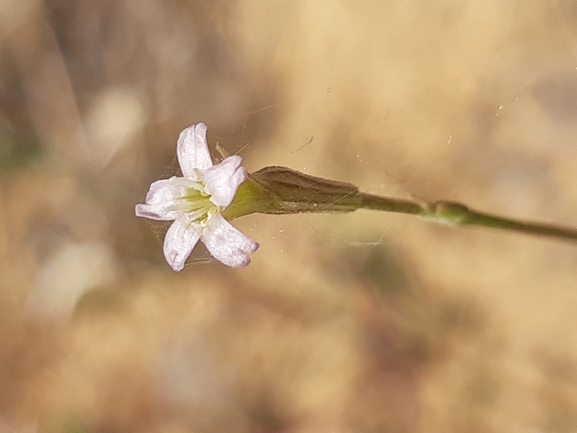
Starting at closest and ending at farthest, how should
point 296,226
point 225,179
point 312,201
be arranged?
1. point 225,179
2. point 312,201
3. point 296,226

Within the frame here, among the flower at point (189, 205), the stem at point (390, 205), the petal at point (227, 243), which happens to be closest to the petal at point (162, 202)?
the flower at point (189, 205)

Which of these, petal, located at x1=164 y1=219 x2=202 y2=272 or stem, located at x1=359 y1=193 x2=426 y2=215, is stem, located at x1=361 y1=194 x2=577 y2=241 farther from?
petal, located at x1=164 y1=219 x2=202 y2=272

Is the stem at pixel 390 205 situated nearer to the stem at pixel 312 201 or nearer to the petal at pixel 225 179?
the stem at pixel 312 201

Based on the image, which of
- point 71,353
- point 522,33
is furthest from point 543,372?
point 71,353

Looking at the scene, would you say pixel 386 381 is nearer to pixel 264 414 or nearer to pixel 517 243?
pixel 264 414

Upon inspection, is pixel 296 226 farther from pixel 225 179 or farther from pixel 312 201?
pixel 225 179

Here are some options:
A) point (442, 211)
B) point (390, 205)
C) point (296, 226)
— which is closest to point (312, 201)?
point (390, 205)
